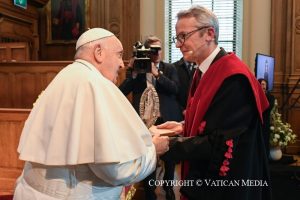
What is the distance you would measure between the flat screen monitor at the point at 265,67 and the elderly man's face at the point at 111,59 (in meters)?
4.99

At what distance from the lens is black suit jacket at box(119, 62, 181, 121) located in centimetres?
341

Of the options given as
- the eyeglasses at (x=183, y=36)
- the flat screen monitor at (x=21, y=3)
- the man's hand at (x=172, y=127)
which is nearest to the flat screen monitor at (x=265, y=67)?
the man's hand at (x=172, y=127)

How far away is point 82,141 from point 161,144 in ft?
1.67

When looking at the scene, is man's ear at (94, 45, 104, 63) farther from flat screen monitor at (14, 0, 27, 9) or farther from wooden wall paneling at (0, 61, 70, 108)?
flat screen monitor at (14, 0, 27, 9)

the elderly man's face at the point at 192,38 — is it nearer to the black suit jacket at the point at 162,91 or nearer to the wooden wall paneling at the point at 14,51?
the black suit jacket at the point at 162,91

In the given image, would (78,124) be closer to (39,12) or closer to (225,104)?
(225,104)

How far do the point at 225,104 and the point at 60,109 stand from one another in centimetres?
83

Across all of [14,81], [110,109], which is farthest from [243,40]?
[110,109]

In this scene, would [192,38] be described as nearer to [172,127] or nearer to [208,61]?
[208,61]

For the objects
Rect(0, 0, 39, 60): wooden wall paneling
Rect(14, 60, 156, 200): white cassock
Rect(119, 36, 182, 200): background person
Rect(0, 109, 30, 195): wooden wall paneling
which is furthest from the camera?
Rect(0, 0, 39, 60): wooden wall paneling

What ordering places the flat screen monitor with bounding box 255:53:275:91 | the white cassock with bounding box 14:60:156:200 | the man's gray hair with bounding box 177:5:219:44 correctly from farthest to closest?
1. the flat screen monitor with bounding box 255:53:275:91
2. the man's gray hair with bounding box 177:5:219:44
3. the white cassock with bounding box 14:60:156:200

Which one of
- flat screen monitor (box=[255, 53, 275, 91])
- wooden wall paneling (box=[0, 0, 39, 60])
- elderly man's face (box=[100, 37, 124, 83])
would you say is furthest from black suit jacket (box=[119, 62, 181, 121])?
wooden wall paneling (box=[0, 0, 39, 60])

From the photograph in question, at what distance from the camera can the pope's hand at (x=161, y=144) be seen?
5.98 feet

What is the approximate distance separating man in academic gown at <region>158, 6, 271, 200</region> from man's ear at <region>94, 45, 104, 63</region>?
54cm
